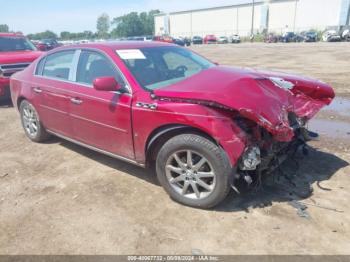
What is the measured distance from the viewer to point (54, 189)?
12.9 feet

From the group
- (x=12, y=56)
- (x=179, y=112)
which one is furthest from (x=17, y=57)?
(x=179, y=112)

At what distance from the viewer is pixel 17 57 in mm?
8273

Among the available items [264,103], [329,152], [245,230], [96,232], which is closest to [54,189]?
[96,232]

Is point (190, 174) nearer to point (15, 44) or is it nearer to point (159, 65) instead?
point (159, 65)

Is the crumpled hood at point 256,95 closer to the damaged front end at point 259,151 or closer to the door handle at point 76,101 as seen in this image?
the damaged front end at point 259,151

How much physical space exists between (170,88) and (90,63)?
4.49ft

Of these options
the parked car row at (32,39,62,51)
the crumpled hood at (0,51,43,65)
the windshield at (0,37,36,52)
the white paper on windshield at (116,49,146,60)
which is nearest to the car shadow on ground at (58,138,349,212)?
the white paper on windshield at (116,49,146,60)

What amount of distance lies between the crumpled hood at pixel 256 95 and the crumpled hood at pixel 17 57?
6306mm

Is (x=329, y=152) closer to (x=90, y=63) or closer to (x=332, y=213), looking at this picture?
(x=332, y=213)

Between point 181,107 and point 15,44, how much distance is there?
320 inches

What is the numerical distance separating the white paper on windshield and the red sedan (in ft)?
0.04

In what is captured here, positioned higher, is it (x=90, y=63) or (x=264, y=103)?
(x=90, y=63)

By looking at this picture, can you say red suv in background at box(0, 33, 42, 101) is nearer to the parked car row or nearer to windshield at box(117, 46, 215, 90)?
the parked car row

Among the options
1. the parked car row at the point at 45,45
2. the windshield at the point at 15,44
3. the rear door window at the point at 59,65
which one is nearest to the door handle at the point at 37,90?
the rear door window at the point at 59,65
